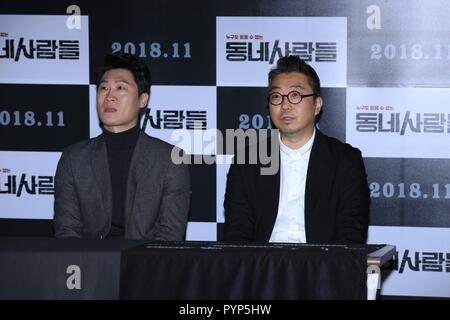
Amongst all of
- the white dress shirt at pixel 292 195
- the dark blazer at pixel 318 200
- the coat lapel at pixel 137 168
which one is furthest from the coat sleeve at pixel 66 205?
the white dress shirt at pixel 292 195

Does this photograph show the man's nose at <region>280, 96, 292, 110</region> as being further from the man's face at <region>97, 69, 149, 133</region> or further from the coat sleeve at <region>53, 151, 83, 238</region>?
the coat sleeve at <region>53, 151, 83, 238</region>

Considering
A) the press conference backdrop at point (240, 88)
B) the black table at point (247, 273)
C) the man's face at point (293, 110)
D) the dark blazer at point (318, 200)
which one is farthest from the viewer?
the press conference backdrop at point (240, 88)

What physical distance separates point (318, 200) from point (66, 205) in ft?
3.30

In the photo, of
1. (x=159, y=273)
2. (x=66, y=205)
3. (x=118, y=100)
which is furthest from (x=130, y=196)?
(x=159, y=273)

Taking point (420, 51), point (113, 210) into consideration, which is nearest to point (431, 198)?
point (420, 51)

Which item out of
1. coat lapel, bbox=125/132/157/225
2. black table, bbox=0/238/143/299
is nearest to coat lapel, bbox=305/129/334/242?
coat lapel, bbox=125/132/157/225

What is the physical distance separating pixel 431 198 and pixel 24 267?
222 centimetres

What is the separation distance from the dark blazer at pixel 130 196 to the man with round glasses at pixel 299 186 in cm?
23

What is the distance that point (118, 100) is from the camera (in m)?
2.83

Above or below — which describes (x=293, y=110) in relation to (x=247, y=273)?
above

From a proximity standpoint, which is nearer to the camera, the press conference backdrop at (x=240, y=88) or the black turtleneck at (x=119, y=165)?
the black turtleneck at (x=119, y=165)

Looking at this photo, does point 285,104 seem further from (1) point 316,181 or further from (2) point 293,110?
(1) point 316,181

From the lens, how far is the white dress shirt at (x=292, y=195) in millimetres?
2604

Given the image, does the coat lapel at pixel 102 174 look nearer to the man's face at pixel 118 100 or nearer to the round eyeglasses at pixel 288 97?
the man's face at pixel 118 100
